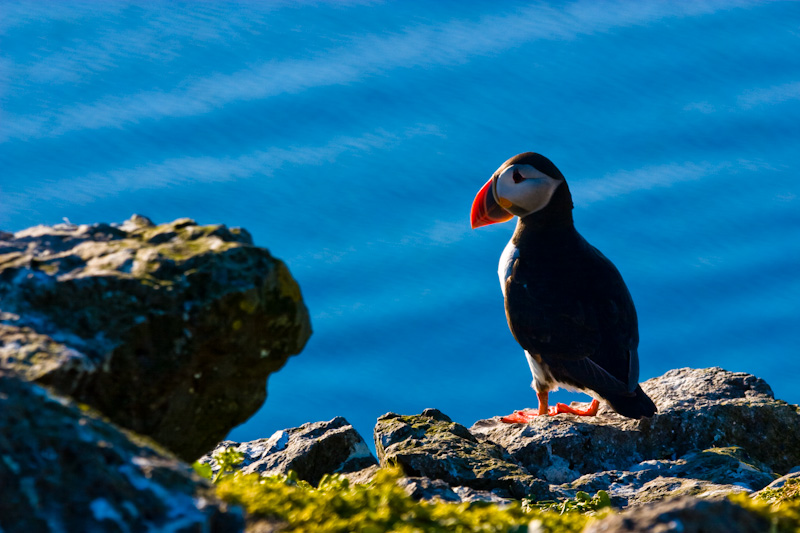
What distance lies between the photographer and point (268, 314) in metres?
2.20

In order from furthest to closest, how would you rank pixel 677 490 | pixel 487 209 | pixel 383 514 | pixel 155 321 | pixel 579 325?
pixel 487 209
pixel 579 325
pixel 677 490
pixel 155 321
pixel 383 514

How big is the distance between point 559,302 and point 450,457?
1.56 meters

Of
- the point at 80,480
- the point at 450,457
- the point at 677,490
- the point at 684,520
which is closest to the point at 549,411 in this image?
the point at 677,490

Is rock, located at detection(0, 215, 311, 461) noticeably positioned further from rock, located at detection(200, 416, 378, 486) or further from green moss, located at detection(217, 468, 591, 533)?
rock, located at detection(200, 416, 378, 486)

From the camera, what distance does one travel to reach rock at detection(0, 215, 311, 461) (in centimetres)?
200

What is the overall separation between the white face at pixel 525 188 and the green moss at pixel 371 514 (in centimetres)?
298

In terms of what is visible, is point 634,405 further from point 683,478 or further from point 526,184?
point 526,184

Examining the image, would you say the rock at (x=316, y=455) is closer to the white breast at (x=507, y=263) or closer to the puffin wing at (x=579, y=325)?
the puffin wing at (x=579, y=325)

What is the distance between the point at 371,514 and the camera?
1.76 meters

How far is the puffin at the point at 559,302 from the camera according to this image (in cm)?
430

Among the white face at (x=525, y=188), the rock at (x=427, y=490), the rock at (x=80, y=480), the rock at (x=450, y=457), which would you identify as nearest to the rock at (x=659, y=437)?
the rock at (x=450, y=457)

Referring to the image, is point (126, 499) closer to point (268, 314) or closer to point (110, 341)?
point (110, 341)

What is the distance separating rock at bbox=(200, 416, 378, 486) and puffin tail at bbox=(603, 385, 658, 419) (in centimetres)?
121

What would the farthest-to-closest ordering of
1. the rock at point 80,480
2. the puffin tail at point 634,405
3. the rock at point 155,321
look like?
the puffin tail at point 634,405
the rock at point 155,321
the rock at point 80,480
